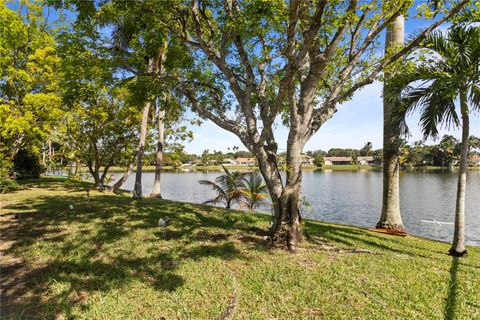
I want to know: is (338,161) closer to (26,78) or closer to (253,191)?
(253,191)

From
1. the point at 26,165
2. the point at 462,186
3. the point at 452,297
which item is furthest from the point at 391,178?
the point at 26,165

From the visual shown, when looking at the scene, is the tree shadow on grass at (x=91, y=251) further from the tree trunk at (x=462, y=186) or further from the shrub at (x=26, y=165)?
the shrub at (x=26, y=165)

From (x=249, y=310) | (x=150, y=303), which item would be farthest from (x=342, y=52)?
(x=150, y=303)

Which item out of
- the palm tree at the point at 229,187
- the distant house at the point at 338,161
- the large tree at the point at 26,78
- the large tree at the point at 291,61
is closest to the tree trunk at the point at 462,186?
the large tree at the point at 291,61

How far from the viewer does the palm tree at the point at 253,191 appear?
50.1 ft

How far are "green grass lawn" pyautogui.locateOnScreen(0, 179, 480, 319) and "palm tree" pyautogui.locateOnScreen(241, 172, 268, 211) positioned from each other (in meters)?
7.49

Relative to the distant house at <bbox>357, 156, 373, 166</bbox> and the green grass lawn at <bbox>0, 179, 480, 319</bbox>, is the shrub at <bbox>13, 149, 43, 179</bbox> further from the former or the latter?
the distant house at <bbox>357, 156, 373, 166</bbox>

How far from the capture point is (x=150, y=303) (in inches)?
153

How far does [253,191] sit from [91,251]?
1040 centimetres

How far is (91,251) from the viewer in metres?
5.71

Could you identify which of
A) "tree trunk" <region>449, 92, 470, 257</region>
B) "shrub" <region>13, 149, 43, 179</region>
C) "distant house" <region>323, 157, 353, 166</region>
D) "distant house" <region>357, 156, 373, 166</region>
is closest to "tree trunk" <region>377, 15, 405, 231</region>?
"tree trunk" <region>449, 92, 470, 257</region>

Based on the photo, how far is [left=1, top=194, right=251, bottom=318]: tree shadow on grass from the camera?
405 cm

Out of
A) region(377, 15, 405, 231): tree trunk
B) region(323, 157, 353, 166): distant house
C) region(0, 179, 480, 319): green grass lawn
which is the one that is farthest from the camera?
region(323, 157, 353, 166): distant house

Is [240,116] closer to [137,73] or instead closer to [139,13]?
[137,73]
